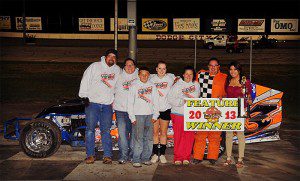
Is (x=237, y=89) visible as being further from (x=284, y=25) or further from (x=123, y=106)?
(x=284, y=25)

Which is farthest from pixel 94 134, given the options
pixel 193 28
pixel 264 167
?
pixel 193 28

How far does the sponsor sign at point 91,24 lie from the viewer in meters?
56.1

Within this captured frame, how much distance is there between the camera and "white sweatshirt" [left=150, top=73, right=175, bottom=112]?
7547 mm

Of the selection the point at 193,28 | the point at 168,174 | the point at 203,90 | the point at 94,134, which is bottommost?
the point at 168,174

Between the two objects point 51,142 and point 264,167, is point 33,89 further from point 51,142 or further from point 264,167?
point 264,167

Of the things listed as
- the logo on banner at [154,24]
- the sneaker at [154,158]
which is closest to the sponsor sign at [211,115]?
the sneaker at [154,158]

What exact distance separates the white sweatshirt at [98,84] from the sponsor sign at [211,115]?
1.21 m

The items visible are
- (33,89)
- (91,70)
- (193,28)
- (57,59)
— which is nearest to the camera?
(91,70)

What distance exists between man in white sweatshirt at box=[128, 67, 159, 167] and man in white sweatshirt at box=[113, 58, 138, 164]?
167 millimetres

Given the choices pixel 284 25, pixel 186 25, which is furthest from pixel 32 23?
pixel 284 25

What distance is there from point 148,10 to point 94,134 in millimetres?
50506

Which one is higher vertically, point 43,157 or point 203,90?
point 203,90

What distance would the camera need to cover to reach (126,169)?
730cm

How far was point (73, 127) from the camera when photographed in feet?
26.5
